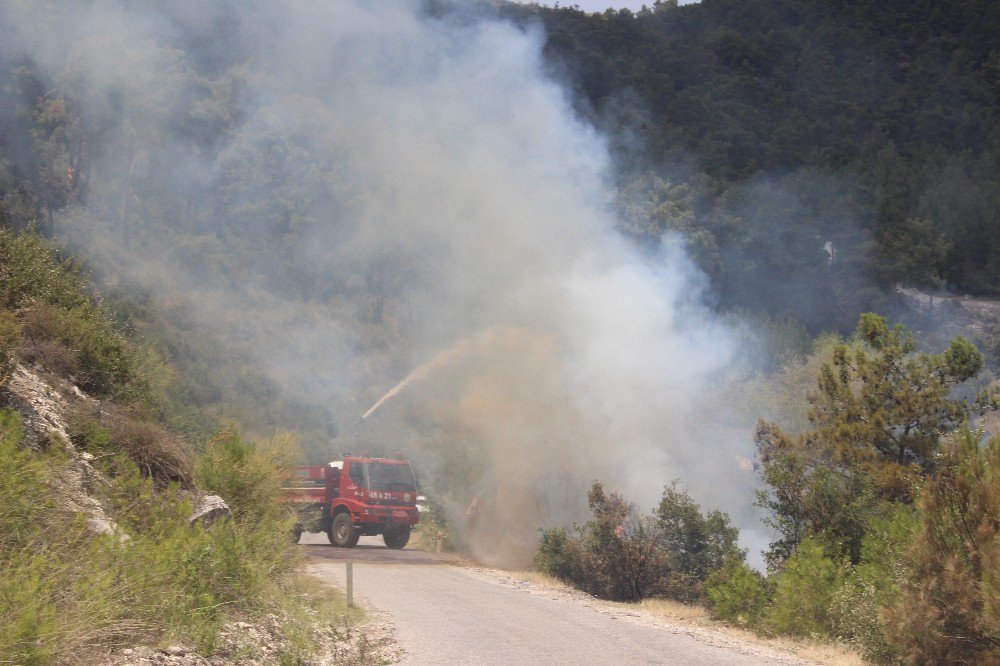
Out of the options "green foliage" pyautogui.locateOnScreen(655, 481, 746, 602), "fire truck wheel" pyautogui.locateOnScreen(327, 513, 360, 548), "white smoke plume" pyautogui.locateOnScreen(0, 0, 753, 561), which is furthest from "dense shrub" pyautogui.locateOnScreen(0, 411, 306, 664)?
"white smoke plume" pyautogui.locateOnScreen(0, 0, 753, 561)

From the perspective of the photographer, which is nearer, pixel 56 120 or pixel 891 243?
pixel 891 243

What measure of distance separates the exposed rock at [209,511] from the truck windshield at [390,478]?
44.6ft

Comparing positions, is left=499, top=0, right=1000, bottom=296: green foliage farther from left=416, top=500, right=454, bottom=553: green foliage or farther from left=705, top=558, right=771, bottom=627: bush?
left=705, top=558, right=771, bottom=627: bush

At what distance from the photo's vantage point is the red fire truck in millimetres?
25688

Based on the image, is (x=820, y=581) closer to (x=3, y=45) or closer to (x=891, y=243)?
(x=891, y=243)

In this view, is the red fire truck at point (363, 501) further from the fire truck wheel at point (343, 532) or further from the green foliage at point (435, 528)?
the green foliage at point (435, 528)

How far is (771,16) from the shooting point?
85.3 m

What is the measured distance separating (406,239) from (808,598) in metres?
56.6

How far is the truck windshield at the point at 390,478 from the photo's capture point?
25906mm

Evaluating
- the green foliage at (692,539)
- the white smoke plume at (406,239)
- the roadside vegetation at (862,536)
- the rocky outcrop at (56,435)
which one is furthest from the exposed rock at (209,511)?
the white smoke plume at (406,239)

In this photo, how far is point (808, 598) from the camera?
1382 cm

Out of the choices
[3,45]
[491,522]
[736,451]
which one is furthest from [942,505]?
[3,45]

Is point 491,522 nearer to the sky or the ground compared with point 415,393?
nearer to the ground

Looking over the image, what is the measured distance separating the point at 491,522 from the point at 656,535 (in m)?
9.50
